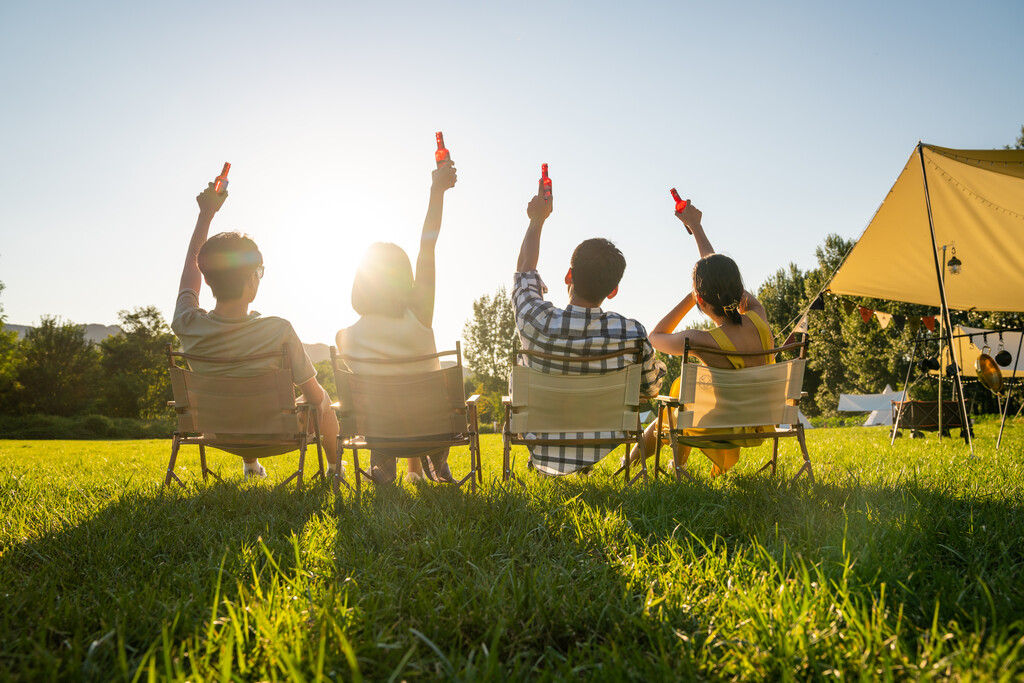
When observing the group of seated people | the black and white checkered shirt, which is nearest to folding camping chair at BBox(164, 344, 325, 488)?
the group of seated people

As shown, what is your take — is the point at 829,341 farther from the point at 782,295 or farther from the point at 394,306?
the point at 394,306

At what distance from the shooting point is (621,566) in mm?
1780

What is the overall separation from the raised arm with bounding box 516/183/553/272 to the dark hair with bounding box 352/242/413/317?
77 centimetres

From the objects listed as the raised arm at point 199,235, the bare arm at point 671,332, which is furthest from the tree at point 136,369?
the bare arm at point 671,332

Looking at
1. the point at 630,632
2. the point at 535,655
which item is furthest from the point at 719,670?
the point at 535,655

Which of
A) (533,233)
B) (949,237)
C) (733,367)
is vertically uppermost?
(949,237)

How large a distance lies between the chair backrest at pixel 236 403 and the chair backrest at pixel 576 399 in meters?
1.38

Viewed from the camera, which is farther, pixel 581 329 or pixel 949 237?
pixel 949 237

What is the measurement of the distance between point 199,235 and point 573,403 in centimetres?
279

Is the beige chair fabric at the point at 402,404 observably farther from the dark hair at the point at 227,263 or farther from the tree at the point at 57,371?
the tree at the point at 57,371

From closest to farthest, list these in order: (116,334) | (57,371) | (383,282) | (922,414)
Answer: (383,282), (922,414), (57,371), (116,334)

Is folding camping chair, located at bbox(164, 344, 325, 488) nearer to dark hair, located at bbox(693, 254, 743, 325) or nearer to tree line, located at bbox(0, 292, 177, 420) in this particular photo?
dark hair, located at bbox(693, 254, 743, 325)

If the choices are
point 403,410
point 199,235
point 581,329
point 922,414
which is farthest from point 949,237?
point 199,235

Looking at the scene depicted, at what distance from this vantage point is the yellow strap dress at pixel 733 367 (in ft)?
11.8
